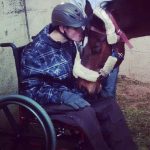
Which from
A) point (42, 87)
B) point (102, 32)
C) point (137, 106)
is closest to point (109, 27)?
point (102, 32)

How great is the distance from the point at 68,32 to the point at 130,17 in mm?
629

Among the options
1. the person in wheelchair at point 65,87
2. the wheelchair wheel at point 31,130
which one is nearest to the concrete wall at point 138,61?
the person in wheelchair at point 65,87

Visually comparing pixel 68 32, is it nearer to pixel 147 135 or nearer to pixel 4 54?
pixel 4 54

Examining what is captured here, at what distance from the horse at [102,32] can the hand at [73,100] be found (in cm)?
16

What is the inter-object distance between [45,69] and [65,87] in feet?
0.74

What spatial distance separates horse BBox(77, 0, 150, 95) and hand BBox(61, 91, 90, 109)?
164 mm

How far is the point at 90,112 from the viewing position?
2988 millimetres

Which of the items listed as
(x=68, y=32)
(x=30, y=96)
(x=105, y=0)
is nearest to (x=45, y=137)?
(x=30, y=96)

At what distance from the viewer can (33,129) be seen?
124 inches

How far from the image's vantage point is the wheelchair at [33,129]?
2832mm

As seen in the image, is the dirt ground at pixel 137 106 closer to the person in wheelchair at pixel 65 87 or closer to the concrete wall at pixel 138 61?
the concrete wall at pixel 138 61

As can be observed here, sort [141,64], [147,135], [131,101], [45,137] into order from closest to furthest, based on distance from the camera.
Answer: [45,137]
[147,135]
[131,101]
[141,64]

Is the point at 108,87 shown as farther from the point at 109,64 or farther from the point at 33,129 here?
the point at 33,129

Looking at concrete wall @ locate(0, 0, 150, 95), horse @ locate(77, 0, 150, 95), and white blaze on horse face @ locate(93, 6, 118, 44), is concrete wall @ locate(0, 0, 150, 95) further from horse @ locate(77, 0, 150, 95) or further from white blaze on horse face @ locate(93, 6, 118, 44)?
white blaze on horse face @ locate(93, 6, 118, 44)
